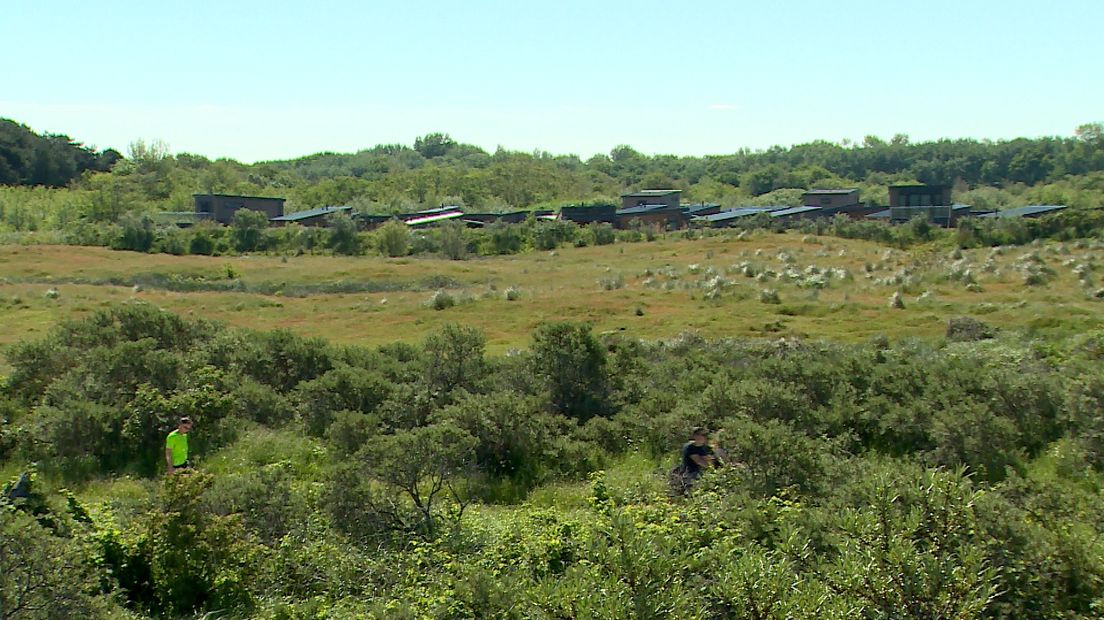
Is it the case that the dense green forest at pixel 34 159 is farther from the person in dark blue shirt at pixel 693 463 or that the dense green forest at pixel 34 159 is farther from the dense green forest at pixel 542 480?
the person in dark blue shirt at pixel 693 463

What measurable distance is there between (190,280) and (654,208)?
4957cm

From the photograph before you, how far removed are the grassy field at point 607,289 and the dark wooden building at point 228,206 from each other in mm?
24041

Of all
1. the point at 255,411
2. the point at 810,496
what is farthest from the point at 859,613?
the point at 255,411

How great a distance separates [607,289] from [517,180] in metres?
84.9

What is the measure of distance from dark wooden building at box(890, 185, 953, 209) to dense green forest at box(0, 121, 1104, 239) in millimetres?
13090

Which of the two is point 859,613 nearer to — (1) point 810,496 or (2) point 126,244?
(1) point 810,496

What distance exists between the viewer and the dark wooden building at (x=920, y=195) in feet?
288

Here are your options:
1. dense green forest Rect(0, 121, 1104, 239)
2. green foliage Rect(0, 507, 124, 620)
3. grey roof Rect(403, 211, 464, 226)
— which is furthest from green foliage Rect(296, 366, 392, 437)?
dense green forest Rect(0, 121, 1104, 239)

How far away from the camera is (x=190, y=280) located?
52.1 meters

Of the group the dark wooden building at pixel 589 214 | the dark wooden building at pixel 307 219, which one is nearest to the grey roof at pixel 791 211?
the dark wooden building at pixel 589 214

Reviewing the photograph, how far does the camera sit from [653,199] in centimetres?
10188

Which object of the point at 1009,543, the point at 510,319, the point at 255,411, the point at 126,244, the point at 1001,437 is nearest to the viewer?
the point at 1009,543

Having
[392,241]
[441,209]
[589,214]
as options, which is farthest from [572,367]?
[441,209]

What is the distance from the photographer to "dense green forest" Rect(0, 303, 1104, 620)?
27.4 feet
